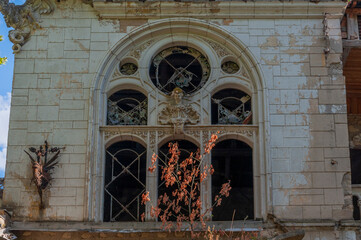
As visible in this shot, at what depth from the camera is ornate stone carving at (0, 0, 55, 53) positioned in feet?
47.1

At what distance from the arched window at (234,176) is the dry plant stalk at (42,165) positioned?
5780mm

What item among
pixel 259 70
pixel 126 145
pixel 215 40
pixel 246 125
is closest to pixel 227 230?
pixel 246 125

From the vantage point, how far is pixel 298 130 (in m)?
13.4

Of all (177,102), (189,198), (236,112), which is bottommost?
(189,198)

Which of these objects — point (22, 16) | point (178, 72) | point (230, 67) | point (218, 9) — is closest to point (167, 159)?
point (178, 72)

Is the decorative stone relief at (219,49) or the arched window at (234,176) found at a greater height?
the decorative stone relief at (219,49)

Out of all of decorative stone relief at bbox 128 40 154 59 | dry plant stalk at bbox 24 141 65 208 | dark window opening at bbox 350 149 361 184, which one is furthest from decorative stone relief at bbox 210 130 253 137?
dark window opening at bbox 350 149 361 184

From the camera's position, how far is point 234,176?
1850 cm

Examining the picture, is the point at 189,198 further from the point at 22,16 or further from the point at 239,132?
the point at 22,16

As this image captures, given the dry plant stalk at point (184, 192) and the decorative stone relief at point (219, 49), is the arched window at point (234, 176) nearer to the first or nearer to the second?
the dry plant stalk at point (184, 192)

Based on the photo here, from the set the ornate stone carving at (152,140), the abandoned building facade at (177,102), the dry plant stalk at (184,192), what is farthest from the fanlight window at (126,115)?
the dry plant stalk at (184,192)

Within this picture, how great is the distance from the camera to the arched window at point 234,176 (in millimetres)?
17109

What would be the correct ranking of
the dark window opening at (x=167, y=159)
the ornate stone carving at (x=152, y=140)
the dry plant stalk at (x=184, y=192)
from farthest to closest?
1. the dark window opening at (x=167, y=159)
2. the ornate stone carving at (x=152, y=140)
3. the dry plant stalk at (x=184, y=192)

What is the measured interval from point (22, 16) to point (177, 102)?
493cm
